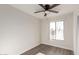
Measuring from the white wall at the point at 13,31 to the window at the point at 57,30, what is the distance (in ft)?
6.08

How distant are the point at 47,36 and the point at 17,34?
2564mm

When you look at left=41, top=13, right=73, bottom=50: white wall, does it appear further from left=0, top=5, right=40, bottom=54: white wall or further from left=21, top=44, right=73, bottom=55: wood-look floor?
left=0, top=5, right=40, bottom=54: white wall

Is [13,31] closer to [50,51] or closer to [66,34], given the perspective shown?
[50,51]

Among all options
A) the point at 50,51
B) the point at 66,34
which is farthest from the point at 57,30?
the point at 50,51

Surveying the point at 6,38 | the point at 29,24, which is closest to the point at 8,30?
the point at 6,38

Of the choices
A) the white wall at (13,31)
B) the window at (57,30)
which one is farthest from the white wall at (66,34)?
the white wall at (13,31)

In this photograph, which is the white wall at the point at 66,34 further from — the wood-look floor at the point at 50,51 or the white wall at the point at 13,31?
the white wall at the point at 13,31

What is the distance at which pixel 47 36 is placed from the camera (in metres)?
5.04

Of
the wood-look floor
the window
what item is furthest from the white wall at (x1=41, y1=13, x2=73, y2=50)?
the wood-look floor

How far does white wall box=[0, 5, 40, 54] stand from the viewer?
2332 millimetres

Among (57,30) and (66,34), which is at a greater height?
(57,30)

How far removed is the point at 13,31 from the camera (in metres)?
2.74

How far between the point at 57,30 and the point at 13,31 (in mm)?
2736
